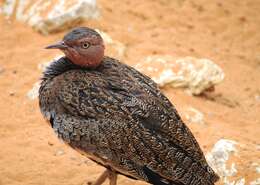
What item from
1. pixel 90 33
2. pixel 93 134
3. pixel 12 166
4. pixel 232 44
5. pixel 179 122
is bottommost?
pixel 12 166

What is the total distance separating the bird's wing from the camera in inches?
213

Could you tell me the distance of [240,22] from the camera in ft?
34.9

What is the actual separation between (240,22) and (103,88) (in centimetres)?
554

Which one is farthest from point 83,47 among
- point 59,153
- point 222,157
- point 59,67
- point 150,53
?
point 150,53

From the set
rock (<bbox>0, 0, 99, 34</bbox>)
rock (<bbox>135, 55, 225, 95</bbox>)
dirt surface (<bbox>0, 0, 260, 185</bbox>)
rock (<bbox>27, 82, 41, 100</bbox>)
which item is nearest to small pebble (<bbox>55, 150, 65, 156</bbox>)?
dirt surface (<bbox>0, 0, 260, 185</bbox>)

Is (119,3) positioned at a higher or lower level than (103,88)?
higher

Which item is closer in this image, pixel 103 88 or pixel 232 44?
pixel 103 88

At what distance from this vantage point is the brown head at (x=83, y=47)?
19.0ft

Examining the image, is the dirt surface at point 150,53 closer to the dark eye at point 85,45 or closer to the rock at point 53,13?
the rock at point 53,13

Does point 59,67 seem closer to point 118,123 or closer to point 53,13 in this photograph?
point 118,123

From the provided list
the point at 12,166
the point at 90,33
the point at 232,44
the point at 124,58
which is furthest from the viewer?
the point at 232,44

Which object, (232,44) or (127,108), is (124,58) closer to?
(232,44)

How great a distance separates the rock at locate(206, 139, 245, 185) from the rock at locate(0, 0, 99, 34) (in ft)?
11.3

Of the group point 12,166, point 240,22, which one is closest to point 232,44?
point 240,22
